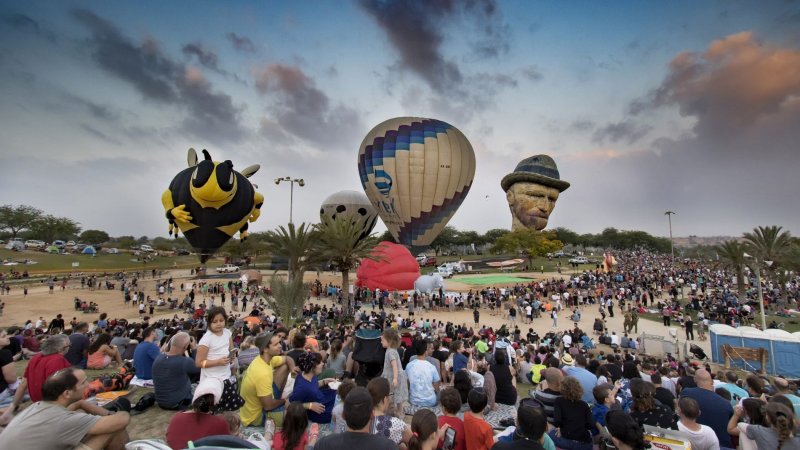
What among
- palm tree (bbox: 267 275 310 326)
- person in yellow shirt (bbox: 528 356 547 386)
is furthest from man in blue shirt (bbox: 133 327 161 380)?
Answer: palm tree (bbox: 267 275 310 326)

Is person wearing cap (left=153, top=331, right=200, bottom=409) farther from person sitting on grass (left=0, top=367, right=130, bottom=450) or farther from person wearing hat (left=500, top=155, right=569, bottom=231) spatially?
person wearing hat (left=500, top=155, right=569, bottom=231)

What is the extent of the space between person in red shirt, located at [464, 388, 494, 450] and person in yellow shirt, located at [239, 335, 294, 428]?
2519 mm

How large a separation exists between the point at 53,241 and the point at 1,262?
148 feet

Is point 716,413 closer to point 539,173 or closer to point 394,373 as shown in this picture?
point 394,373

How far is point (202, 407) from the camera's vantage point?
3684 mm

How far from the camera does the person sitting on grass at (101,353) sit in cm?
870

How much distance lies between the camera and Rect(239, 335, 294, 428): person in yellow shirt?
4926mm

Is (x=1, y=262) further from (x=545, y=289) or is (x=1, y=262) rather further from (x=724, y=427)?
(x=724, y=427)

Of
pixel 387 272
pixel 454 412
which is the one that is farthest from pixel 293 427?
pixel 387 272

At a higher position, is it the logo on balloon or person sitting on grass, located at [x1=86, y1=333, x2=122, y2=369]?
the logo on balloon

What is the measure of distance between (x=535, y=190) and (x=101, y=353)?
81.1 metres

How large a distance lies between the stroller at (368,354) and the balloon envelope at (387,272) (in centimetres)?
1761

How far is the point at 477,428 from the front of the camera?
3826 mm

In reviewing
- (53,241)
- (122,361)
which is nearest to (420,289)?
(122,361)
